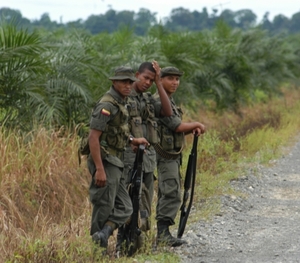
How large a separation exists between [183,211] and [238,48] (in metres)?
14.3

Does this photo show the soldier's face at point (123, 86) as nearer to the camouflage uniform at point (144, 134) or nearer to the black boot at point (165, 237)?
the camouflage uniform at point (144, 134)

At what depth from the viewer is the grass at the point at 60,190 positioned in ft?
19.9

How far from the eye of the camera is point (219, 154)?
1266cm

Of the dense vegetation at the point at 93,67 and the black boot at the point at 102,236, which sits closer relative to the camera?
the black boot at the point at 102,236

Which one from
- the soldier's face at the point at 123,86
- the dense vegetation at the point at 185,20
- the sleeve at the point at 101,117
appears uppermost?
the soldier's face at the point at 123,86

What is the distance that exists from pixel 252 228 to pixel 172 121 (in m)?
1.73

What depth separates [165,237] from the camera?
6.88 meters

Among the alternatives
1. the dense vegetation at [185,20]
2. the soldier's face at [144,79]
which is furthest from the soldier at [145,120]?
the dense vegetation at [185,20]

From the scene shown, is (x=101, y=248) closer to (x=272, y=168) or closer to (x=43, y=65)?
(x=43, y=65)

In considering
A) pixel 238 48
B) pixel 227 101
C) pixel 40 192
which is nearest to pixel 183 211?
pixel 40 192

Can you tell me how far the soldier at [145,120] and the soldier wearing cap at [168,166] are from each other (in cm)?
17

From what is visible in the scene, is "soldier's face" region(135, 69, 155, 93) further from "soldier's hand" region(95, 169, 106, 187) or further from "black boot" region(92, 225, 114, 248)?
"black boot" region(92, 225, 114, 248)

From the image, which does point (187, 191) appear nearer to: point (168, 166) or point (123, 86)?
point (168, 166)

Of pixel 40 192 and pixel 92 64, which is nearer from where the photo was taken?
pixel 40 192
